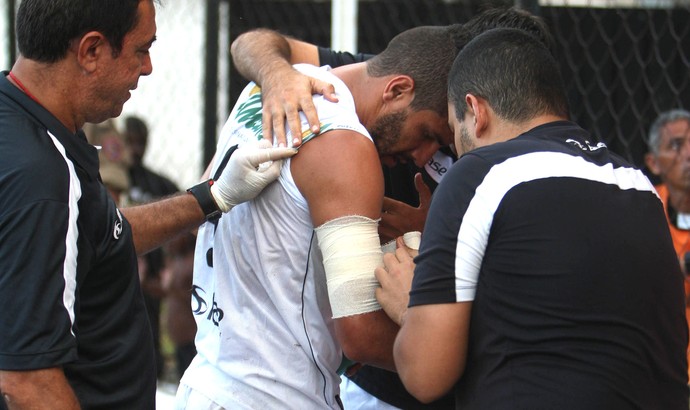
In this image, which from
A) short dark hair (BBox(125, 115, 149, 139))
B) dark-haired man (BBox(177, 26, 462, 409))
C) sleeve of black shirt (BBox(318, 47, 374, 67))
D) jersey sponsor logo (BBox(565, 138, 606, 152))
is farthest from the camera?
short dark hair (BBox(125, 115, 149, 139))

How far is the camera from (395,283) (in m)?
2.24

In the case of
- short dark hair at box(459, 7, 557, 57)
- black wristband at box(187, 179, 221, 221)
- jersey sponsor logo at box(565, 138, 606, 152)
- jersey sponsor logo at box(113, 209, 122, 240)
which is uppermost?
short dark hair at box(459, 7, 557, 57)

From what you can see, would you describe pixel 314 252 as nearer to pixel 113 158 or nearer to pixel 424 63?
pixel 424 63

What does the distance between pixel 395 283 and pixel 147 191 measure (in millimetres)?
4306

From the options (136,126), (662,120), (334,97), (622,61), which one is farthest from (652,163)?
(136,126)

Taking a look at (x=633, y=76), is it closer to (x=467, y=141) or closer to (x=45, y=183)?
(x=467, y=141)

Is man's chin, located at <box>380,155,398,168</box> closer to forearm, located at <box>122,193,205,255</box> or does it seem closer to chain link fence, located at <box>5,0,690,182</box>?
forearm, located at <box>122,193,205,255</box>

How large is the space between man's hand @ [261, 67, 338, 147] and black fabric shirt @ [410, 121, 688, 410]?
498 mm

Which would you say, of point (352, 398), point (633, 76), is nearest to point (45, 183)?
point (352, 398)

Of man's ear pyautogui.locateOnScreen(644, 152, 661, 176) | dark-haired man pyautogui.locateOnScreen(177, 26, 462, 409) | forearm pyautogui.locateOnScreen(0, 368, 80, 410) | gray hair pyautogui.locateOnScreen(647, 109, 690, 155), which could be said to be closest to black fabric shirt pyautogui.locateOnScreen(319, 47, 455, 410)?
dark-haired man pyautogui.locateOnScreen(177, 26, 462, 409)

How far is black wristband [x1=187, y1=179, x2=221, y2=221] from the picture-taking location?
2.63 m

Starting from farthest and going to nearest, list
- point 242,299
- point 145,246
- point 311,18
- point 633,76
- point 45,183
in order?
point 311,18, point 633,76, point 145,246, point 242,299, point 45,183

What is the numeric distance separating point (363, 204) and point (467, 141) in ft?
0.90

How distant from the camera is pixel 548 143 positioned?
2.04 meters
